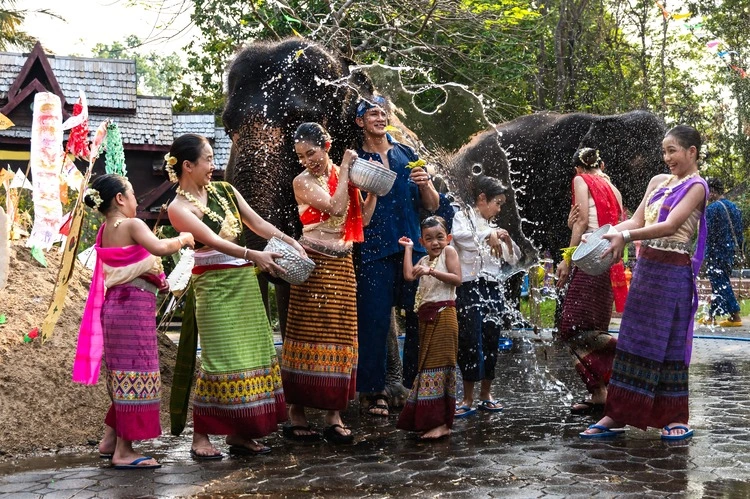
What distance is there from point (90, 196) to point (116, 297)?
21.2 inches

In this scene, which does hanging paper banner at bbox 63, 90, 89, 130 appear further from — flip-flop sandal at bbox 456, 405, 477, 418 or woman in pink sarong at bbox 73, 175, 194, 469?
flip-flop sandal at bbox 456, 405, 477, 418

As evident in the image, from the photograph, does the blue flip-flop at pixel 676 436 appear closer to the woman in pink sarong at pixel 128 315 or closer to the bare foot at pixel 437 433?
the bare foot at pixel 437 433

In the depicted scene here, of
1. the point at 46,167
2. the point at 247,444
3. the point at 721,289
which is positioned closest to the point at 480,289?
the point at 247,444

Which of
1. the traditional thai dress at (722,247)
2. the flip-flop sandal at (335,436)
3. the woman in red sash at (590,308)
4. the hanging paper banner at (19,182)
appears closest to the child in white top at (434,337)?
the flip-flop sandal at (335,436)

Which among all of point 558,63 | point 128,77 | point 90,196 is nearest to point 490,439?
point 90,196

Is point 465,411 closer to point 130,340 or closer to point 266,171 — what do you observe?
point 266,171

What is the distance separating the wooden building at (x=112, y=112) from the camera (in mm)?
17219

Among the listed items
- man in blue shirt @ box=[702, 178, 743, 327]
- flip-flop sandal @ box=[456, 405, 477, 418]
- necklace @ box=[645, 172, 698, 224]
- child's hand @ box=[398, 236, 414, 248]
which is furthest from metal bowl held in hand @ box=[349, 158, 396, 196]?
man in blue shirt @ box=[702, 178, 743, 327]

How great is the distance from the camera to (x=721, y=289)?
1297cm

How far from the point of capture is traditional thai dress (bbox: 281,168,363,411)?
18.6 feet

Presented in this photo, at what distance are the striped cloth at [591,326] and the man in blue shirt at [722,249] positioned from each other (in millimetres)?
6403

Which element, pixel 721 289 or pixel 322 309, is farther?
pixel 721 289

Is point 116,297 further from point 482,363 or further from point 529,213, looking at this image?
point 529,213

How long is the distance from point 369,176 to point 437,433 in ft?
4.89
